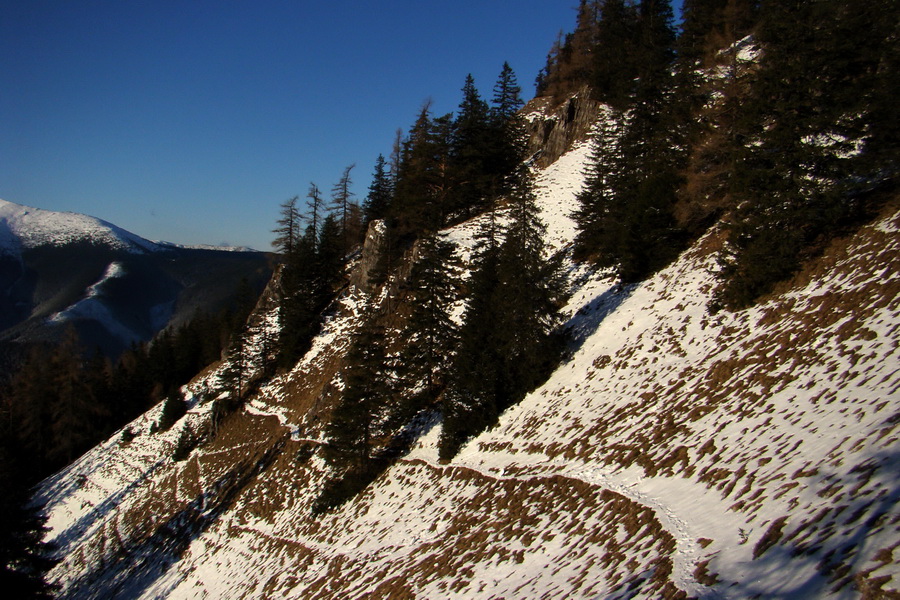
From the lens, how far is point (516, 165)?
53.9m

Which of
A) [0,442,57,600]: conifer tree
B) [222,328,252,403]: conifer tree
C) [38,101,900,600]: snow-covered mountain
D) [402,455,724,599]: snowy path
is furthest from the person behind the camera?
[222,328,252,403]: conifer tree

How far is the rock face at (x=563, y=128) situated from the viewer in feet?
171

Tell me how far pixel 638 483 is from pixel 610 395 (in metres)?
7.03

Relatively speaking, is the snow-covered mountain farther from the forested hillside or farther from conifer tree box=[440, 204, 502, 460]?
conifer tree box=[440, 204, 502, 460]

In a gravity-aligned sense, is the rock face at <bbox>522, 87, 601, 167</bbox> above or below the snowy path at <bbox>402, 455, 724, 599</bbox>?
above

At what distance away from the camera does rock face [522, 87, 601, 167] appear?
51969mm

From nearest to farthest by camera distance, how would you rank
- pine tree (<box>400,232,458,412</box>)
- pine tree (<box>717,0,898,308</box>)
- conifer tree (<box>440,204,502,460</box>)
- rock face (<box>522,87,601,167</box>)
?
pine tree (<box>717,0,898,308</box>)
conifer tree (<box>440,204,502,460</box>)
pine tree (<box>400,232,458,412</box>)
rock face (<box>522,87,601,167</box>)

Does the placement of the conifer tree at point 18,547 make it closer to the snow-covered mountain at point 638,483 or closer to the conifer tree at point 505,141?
the snow-covered mountain at point 638,483

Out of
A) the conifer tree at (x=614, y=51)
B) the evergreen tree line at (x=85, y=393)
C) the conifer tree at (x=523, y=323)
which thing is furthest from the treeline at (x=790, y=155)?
the evergreen tree line at (x=85, y=393)

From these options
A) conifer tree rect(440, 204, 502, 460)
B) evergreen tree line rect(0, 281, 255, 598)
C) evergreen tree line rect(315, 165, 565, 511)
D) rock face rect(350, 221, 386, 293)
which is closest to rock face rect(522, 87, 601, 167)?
rock face rect(350, 221, 386, 293)

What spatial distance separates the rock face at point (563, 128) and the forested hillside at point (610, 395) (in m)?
5.02

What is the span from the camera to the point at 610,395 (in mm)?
19297

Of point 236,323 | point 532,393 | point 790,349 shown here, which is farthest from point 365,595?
point 236,323

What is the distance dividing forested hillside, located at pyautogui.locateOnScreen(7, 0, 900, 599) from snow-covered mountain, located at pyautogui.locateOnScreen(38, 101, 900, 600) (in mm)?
84
